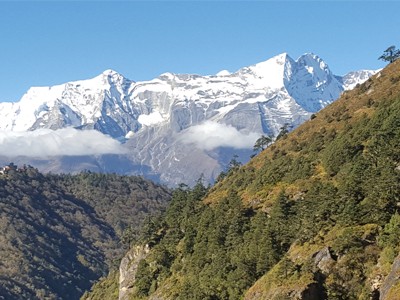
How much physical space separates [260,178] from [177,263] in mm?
30103

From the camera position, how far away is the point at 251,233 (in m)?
104

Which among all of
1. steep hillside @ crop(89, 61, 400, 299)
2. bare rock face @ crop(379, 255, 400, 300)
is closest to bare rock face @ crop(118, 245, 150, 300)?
steep hillside @ crop(89, 61, 400, 299)

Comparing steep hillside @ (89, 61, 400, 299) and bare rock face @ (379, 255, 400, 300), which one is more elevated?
steep hillside @ (89, 61, 400, 299)

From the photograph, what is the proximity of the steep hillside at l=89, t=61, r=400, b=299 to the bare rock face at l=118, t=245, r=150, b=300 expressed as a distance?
43 cm

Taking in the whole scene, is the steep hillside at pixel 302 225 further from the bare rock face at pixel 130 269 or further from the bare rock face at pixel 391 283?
the bare rock face at pixel 130 269

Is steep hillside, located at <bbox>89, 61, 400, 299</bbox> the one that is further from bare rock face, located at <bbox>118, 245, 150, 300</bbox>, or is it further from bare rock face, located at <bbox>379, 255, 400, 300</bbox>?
bare rock face, located at <bbox>118, 245, 150, 300</bbox>

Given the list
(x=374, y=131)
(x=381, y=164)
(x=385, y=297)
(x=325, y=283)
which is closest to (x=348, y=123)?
(x=374, y=131)

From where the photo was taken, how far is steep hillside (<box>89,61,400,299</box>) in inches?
2972

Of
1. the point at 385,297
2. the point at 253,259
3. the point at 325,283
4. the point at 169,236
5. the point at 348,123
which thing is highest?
the point at 348,123

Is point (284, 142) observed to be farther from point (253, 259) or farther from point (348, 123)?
point (253, 259)

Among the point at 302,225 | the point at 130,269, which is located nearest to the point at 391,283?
the point at 302,225

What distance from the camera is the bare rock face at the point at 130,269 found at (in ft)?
449

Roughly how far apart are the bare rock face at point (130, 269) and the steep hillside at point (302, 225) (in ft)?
1.41

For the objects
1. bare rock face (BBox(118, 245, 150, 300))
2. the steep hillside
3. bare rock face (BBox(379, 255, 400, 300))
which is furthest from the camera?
bare rock face (BBox(118, 245, 150, 300))
